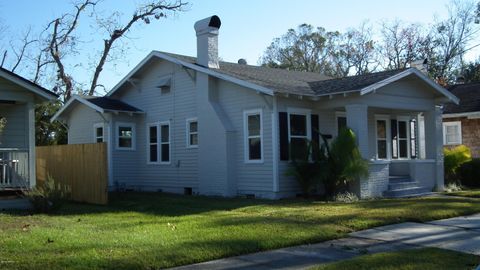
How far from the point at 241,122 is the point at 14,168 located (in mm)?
7183

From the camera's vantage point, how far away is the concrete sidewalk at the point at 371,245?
8.02m

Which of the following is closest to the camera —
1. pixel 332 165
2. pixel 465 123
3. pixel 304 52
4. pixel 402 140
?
pixel 332 165

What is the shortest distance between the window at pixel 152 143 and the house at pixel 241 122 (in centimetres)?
4

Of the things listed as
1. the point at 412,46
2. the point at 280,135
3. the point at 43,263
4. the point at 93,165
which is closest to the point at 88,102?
the point at 93,165

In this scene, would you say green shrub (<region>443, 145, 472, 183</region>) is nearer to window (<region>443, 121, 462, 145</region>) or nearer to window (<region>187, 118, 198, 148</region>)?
window (<region>443, 121, 462, 145</region>)

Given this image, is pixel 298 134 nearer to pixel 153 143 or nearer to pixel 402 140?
pixel 402 140

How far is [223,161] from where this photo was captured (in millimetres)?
18422

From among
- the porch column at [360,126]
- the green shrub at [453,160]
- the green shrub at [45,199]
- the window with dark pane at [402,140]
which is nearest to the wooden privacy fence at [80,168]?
the green shrub at [45,199]

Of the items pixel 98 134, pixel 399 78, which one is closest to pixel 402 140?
pixel 399 78

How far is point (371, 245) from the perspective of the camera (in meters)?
9.47

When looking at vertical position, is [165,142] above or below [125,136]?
below

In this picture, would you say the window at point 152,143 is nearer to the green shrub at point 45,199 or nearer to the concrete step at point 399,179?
the green shrub at point 45,199

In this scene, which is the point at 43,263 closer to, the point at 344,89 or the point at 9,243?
the point at 9,243

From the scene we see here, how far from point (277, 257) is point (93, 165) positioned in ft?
30.8
